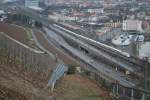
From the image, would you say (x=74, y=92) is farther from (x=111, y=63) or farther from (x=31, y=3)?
(x=31, y=3)

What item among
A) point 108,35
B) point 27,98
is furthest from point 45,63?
point 108,35

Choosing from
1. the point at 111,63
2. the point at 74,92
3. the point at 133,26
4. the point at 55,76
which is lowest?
the point at 133,26

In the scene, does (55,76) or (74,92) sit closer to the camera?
(74,92)

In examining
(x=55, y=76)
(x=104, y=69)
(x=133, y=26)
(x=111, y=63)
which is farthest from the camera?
(x=133, y=26)

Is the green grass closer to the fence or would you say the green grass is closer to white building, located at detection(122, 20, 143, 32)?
the fence

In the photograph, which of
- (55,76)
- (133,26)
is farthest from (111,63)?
(133,26)

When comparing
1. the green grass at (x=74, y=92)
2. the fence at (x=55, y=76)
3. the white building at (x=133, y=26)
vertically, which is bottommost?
the white building at (x=133, y=26)

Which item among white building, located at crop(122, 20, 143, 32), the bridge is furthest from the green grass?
white building, located at crop(122, 20, 143, 32)

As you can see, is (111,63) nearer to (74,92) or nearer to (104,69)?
(104,69)

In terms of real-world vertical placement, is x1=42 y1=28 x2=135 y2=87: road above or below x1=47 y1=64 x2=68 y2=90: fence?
below

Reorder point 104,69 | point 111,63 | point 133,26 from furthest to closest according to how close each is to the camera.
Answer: point 133,26, point 111,63, point 104,69

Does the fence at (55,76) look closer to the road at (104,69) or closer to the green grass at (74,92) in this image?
the green grass at (74,92)

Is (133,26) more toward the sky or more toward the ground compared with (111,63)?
more toward the ground

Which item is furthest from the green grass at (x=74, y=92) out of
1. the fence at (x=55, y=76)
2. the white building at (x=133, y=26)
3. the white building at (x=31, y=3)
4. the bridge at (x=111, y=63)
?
the white building at (x=31, y=3)
